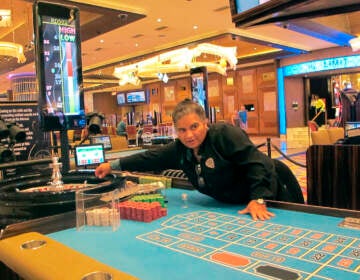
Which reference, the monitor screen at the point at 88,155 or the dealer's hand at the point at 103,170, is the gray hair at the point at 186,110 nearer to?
the dealer's hand at the point at 103,170

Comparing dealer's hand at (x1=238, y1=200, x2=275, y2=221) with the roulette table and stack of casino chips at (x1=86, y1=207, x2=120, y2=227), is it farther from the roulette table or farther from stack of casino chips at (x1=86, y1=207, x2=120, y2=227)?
stack of casino chips at (x1=86, y1=207, x2=120, y2=227)

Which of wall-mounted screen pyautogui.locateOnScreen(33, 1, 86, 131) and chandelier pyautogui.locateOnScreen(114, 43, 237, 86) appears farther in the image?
chandelier pyautogui.locateOnScreen(114, 43, 237, 86)

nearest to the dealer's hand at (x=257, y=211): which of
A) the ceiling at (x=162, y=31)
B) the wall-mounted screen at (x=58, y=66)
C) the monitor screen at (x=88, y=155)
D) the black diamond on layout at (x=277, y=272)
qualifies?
the black diamond on layout at (x=277, y=272)

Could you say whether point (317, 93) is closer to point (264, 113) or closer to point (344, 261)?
point (264, 113)

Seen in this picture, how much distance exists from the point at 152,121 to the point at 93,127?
17386mm

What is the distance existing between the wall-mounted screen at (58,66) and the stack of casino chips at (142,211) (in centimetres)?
98

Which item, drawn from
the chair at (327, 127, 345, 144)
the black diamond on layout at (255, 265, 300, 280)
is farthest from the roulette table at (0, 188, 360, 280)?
the chair at (327, 127, 345, 144)

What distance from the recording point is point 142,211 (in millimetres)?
1845

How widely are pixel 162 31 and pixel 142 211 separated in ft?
30.0

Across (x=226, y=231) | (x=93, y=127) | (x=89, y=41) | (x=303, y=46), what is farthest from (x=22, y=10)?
(x=303, y=46)

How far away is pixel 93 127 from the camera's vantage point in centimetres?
273

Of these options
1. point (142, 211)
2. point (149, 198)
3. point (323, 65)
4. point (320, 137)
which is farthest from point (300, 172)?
point (323, 65)

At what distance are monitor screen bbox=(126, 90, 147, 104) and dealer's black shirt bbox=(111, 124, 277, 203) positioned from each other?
20.7 m

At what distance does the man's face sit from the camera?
6.92 feet
